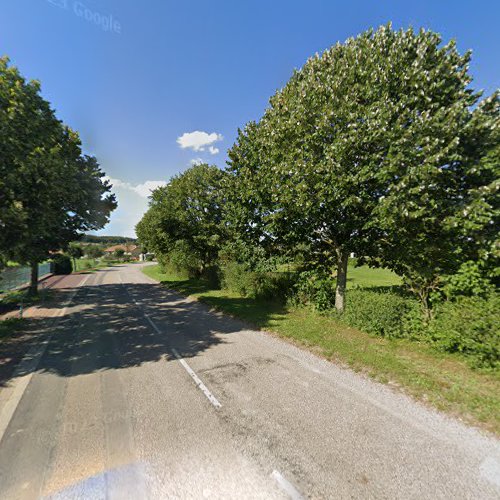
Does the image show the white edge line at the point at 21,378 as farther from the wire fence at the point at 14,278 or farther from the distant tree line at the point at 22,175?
the wire fence at the point at 14,278

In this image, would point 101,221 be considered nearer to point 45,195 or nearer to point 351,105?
point 45,195

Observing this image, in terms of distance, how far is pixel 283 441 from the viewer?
3973mm

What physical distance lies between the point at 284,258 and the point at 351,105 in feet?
21.1

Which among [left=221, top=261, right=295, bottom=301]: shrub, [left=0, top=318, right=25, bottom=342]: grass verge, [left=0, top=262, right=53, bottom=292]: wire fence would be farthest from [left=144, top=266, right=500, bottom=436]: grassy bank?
[left=0, top=262, right=53, bottom=292]: wire fence

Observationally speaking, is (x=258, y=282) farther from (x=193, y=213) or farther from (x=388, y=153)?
(x=388, y=153)

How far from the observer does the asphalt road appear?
10.6 feet

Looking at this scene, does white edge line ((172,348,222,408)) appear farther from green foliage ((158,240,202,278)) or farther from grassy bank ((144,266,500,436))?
green foliage ((158,240,202,278))

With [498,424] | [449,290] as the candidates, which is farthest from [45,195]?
[449,290]

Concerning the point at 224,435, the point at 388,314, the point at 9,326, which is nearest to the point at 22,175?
the point at 9,326

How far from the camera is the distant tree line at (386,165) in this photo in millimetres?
6652

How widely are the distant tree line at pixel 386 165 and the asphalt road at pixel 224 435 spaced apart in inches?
178

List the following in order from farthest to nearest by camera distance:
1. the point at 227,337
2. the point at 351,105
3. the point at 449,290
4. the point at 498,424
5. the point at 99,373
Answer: the point at 227,337
the point at 351,105
the point at 449,290
the point at 99,373
the point at 498,424

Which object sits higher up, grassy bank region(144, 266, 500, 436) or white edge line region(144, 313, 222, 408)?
grassy bank region(144, 266, 500, 436)

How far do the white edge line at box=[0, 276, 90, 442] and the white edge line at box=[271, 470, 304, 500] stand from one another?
4.44 m
